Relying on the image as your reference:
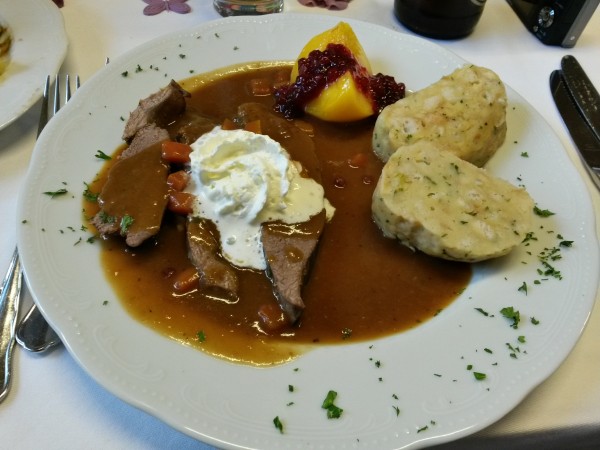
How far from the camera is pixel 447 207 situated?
8.77 ft

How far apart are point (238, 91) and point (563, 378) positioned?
2.73 m

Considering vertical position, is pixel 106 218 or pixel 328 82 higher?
pixel 328 82

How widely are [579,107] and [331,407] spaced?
294 centimetres

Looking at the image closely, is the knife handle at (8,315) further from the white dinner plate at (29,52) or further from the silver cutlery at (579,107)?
the silver cutlery at (579,107)

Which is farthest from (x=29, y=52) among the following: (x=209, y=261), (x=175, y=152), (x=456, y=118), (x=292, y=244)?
(x=456, y=118)

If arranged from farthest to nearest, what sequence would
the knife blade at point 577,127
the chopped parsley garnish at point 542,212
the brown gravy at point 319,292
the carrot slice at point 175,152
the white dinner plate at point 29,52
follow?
the knife blade at point 577,127
the white dinner plate at point 29,52
the carrot slice at point 175,152
the chopped parsley garnish at point 542,212
the brown gravy at point 319,292

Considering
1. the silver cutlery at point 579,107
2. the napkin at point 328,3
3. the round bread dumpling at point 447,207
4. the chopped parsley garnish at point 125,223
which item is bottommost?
the chopped parsley garnish at point 125,223

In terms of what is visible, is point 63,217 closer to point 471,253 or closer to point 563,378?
point 471,253

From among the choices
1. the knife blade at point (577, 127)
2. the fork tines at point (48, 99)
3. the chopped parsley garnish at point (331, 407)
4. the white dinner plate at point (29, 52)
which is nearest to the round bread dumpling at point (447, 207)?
the knife blade at point (577, 127)

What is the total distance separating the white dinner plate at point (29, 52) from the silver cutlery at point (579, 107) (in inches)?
141

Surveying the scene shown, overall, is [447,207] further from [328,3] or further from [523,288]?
[328,3]

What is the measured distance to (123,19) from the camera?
4.28 meters

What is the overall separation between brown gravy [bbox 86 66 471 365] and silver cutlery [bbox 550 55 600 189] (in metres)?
1.37

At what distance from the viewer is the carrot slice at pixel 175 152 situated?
2926 millimetres
